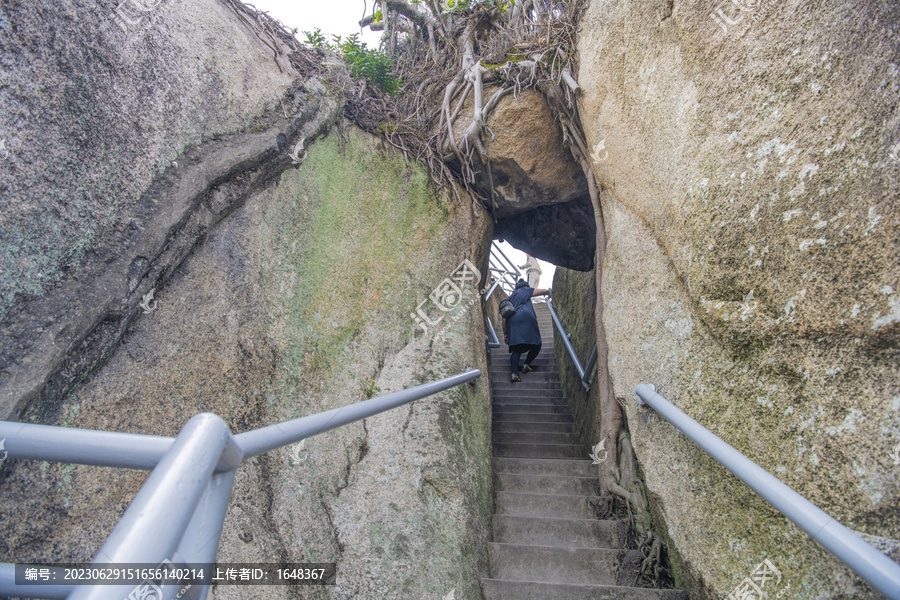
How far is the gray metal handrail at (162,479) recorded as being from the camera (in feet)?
1.59

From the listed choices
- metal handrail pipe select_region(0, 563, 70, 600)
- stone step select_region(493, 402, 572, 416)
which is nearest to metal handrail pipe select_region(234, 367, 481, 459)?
metal handrail pipe select_region(0, 563, 70, 600)

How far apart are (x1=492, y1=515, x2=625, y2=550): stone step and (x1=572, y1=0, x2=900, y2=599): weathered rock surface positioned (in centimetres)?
58

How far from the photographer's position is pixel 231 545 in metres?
1.66

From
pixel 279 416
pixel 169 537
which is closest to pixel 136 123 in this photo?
pixel 279 416

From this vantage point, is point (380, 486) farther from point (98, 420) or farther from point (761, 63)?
point (761, 63)

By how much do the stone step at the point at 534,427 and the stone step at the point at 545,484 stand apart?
141cm

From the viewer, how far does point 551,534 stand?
8.52 feet

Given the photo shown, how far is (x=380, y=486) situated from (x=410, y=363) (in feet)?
2.67

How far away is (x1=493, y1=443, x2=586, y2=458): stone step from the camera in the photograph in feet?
13.3

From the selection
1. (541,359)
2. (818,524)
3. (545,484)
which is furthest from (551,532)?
(541,359)

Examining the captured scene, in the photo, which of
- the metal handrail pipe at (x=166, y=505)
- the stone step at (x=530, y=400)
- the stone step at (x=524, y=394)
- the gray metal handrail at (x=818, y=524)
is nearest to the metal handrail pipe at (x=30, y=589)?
the metal handrail pipe at (x=166, y=505)

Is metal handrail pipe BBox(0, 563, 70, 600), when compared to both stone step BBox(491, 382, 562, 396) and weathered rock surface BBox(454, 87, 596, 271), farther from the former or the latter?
stone step BBox(491, 382, 562, 396)

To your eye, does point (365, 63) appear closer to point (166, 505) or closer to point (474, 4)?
point (474, 4)

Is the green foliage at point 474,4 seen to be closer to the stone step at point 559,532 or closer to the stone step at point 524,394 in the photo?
the stone step at point 524,394
